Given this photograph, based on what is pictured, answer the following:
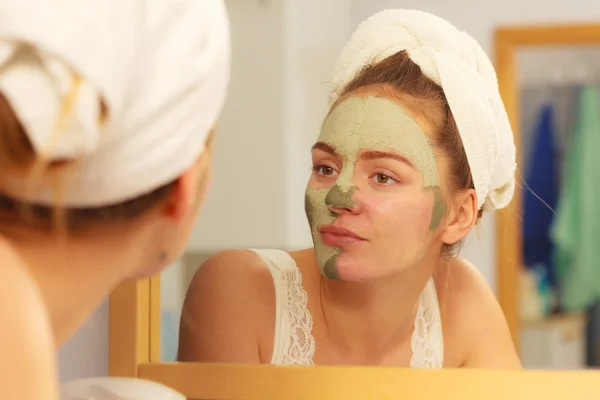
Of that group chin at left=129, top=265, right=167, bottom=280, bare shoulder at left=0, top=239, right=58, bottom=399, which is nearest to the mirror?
chin at left=129, top=265, right=167, bottom=280

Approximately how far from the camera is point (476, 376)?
72 cm

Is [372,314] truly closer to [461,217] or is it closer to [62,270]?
[461,217]

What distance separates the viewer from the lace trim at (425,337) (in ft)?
2.43

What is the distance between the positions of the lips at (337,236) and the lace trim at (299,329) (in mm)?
56

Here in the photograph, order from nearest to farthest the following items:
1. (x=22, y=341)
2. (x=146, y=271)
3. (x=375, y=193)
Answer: (x=22, y=341)
(x=146, y=271)
(x=375, y=193)

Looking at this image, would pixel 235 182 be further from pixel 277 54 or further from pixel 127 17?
pixel 127 17

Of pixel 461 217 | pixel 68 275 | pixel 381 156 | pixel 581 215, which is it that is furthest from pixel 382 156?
pixel 68 275

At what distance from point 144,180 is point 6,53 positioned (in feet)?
0.33

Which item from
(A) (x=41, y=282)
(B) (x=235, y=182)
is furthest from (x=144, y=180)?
(B) (x=235, y=182)

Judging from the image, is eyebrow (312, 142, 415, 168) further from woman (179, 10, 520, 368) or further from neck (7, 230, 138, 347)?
neck (7, 230, 138, 347)

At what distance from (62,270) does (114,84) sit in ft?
0.42

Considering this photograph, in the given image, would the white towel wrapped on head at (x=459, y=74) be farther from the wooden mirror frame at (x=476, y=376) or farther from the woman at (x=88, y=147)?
the woman at (x=88, y=147)

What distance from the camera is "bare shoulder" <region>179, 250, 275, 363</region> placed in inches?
29.4

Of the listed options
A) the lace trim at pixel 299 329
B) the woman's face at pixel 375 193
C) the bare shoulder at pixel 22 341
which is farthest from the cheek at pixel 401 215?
the bare shoulder at pixel 22 341
